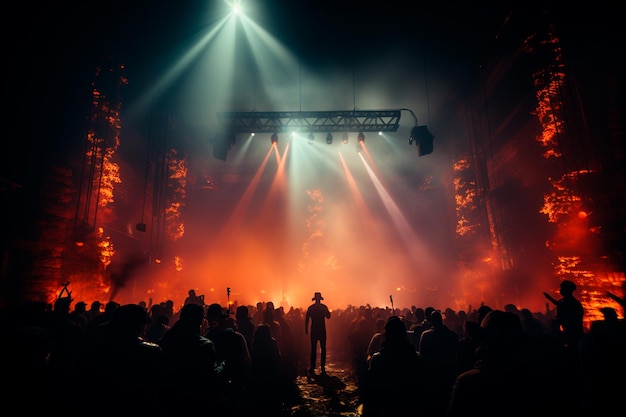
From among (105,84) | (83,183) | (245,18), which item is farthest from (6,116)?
(245,18)

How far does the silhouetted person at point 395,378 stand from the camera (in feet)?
10.7

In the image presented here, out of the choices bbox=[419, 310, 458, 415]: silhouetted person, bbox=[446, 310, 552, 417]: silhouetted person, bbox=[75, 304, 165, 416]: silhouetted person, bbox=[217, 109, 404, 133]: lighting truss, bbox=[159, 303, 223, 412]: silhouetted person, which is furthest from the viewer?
bbox=[217, 109, 404, 133]: lighting truss

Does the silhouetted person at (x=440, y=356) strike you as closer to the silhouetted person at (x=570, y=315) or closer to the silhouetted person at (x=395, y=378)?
the silhouetted person at (x=395, y=378)

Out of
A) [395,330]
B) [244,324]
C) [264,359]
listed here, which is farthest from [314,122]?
[395,330]

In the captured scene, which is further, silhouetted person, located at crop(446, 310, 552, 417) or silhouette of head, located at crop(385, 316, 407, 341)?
silhouette of head, located at crop(385, 316, 407, 341)

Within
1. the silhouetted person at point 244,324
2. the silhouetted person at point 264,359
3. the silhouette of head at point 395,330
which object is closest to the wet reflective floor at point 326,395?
the silhouetted person at point 264,359

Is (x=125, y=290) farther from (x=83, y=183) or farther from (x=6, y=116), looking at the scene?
(x=6, y=116)

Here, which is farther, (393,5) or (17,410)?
(393,5)

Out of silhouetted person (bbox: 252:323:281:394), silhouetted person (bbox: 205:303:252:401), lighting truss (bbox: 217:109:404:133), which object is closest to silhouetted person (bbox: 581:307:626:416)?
silhouetted person (bbox: 205:303:252:401)

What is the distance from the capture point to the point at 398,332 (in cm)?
343

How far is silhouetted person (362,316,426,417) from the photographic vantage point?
325 centimetres

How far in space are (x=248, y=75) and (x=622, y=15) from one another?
61.7 feet

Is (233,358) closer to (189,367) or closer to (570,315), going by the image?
(189,367)

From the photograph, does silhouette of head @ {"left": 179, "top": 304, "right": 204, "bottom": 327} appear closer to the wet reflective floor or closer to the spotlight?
the wet reflective floor
